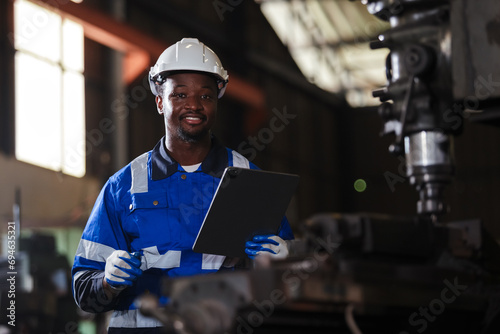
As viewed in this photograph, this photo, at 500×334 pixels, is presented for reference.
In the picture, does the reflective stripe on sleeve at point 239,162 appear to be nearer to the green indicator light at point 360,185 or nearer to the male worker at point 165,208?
the male worker at point 165,208

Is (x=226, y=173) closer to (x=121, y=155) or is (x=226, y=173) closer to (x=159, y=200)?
(x=159, y=200)

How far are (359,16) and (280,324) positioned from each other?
12.5 metres

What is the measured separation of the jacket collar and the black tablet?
303 mm

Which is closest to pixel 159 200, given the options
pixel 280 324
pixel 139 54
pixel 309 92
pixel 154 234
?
pixel 154 234

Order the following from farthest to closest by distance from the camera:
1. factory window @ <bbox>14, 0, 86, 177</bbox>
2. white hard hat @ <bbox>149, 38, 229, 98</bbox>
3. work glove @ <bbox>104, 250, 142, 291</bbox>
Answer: factory window @ <bbox>14, 0, 86, 177</bbox> → white hard hat @ <bbox>149, 38, 229, 98</bbox> → work glove @ <bbox>104, 250, 142, 291</bbox>

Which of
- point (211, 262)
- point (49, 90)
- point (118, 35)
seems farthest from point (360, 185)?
point (211, 262)

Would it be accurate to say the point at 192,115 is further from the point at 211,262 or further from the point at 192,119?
the point at 211,262

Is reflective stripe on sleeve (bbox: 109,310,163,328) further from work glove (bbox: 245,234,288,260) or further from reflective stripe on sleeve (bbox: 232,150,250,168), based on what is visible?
reflective stripe on sleeve (bbox: 232,150,250,168)

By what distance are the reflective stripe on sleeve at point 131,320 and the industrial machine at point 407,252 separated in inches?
33.3

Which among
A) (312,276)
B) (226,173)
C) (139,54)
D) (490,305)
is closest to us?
(312,276)

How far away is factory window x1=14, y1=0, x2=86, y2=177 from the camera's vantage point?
7.66 meters

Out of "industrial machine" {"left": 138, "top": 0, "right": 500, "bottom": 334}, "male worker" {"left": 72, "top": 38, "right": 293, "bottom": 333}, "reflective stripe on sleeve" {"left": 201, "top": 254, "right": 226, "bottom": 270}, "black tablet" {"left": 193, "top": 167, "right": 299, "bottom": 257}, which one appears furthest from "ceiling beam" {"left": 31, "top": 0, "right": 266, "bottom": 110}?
"industrial machine" {"left": 138, "top": 0, "right": 500, "bottom": 334}

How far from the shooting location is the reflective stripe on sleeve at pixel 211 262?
2.38m

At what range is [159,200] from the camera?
2.40m
